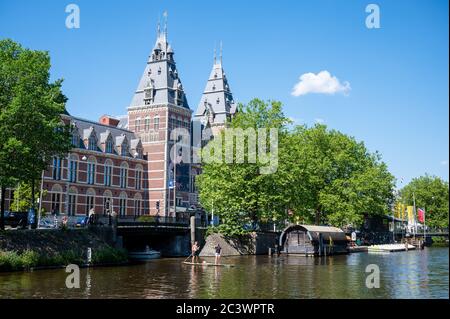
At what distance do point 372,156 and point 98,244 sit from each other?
4419 cm

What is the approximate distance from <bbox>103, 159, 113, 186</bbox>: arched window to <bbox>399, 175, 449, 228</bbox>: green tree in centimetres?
5355

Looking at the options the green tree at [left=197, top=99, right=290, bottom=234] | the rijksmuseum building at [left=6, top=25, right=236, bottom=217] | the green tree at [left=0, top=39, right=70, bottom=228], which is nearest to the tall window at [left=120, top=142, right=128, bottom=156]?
the rijksmuseum building at [left=6, top=25, right=236, bottom=217]

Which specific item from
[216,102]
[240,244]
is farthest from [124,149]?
[216,102]

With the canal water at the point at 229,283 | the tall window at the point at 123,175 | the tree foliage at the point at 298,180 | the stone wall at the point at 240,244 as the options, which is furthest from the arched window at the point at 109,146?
the canal water at the point at 229,283

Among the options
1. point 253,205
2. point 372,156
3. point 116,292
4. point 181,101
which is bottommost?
point 116,292

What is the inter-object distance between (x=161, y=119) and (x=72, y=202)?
1875cm

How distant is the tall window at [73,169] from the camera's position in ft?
206

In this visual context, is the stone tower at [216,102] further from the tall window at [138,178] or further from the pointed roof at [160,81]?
the tall window at [138,178]

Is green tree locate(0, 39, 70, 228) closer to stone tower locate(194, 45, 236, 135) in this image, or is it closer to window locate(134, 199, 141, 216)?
window locate(134, 199, 141, 216)
